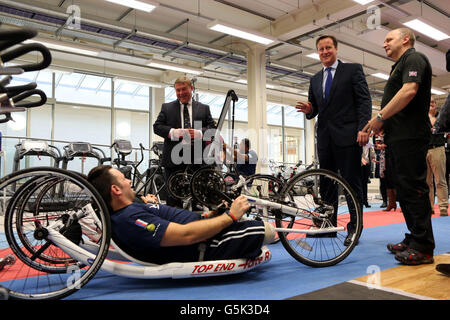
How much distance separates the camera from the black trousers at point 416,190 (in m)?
2.18

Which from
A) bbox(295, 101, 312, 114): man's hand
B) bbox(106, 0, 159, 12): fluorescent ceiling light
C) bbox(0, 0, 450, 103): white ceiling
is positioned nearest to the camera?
bbox(295, 101, 312, 114): man's hand

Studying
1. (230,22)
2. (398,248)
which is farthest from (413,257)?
(230,22)

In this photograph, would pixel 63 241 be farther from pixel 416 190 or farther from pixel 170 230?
pixel 416 190

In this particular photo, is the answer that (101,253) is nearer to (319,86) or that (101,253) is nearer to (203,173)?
(203,173)

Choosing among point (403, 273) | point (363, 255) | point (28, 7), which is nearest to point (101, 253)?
point (403, 273)

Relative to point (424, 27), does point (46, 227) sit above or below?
below

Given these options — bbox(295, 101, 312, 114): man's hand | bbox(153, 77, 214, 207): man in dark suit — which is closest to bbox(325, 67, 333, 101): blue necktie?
bbox(295, 101, 312, 114): man's hand

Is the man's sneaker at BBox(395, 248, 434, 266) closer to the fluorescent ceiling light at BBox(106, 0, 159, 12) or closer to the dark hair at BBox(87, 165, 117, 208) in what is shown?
the dark hair at BBox(87, 165, 117, 208)

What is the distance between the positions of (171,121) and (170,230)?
162cm

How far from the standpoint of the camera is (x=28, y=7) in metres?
6.42

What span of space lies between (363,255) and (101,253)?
1.81 metres

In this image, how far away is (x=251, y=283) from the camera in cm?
181

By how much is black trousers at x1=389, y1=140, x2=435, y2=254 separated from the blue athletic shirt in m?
1.41

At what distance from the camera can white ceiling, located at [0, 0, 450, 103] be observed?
7301mm
